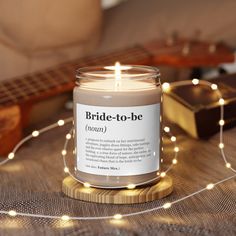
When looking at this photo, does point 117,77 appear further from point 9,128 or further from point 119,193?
point 9,128

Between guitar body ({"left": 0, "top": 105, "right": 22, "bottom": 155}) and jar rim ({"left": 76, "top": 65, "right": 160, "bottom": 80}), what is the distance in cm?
25

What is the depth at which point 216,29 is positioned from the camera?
1.14 m

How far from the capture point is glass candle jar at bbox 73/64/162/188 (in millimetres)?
621

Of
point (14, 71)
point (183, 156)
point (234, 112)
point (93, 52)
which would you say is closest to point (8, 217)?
point (183, 156)

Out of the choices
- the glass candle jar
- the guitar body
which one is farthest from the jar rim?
the guitar body

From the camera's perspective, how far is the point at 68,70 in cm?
106

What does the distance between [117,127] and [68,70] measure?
0.46 meters

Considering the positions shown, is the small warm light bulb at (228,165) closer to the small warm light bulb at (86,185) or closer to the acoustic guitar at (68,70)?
the small warm light bulb at (86,185)

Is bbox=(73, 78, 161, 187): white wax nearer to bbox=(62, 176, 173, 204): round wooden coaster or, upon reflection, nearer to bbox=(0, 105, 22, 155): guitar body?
bbox=(62, 176, 173, 204): round wooden coaster

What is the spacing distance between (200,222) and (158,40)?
2.25ft

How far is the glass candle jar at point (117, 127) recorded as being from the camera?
2.04 feet

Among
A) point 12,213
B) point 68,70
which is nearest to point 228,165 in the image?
point 12,213

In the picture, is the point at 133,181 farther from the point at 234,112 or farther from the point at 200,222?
the point at 234,112

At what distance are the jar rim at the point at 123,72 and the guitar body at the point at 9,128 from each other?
0.25 m
